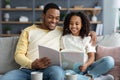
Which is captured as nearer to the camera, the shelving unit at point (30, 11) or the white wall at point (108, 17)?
the shelving unit at point (30, 11)

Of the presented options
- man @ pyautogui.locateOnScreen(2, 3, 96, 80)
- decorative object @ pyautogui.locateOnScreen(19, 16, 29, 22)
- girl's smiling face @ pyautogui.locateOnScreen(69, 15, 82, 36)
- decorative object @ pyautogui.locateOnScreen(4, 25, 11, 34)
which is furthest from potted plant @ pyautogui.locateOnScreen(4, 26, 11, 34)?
girl's smiling face @ pyautogui.locateOnScreen(69, 15, 82, 36)

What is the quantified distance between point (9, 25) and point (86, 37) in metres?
3.56

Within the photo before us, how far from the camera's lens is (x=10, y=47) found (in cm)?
236

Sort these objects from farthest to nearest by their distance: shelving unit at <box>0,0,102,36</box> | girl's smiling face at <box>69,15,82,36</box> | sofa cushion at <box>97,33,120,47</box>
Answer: shelving unit at <box>0,0,102,36</box> < sofa cushion at <box>97,33,120,47</box> < girl's smiling face at <box>69,15,82,36</box>

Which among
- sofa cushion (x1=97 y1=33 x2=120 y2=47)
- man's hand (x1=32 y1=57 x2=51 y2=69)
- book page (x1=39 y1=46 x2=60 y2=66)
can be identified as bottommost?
man's hand (x1=32 y1=57 x2=51 y2=69)

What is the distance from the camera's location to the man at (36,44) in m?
1.95

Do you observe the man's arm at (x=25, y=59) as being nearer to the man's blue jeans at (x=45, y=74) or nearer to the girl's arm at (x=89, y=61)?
the man's blue jeans at (x=45, y=74)

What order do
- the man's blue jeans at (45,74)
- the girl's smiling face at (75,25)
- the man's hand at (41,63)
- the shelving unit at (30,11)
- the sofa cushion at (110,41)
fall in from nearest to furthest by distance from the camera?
the man's blue jeans at (45,74)
the man's hand at (41,63)
the girl's smiling face at (75,25)
the sofa cushion at (110,41)
the shelving unit at (30,11)

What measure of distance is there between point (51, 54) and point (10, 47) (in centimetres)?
63

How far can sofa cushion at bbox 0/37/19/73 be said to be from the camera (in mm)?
2322

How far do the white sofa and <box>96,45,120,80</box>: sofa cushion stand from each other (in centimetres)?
11

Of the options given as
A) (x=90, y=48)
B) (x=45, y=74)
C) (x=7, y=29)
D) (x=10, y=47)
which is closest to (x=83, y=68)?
(x=90, y=48)

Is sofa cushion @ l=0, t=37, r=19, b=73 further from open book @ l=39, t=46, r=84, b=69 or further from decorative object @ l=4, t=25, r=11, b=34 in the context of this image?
decorative object @ l=4, t=25, r=11, b=34

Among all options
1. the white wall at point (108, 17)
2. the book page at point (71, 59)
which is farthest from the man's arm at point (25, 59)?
the white wall at point (108, 17)
